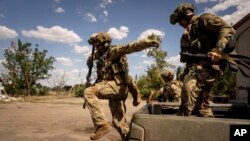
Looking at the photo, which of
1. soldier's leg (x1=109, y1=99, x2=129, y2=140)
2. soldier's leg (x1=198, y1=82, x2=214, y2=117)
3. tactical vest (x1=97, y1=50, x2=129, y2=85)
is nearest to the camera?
soldier's leg (x1=198, y1=82, x2=214, y2=117)

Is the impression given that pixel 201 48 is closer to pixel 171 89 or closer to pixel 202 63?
pixel 202 63

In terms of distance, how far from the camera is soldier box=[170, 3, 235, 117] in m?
3.27

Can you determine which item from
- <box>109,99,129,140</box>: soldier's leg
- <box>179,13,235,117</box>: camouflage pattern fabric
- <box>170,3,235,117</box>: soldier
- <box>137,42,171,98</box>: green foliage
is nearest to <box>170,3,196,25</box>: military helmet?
<box>170,3,235,117</box>: soldier

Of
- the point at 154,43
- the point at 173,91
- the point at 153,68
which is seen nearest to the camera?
the point at 154,43

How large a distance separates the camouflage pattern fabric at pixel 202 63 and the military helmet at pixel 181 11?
0.14 meters

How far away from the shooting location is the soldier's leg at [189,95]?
3258 mm

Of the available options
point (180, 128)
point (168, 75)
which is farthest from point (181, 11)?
point (168, 75)

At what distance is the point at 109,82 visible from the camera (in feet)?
15.8

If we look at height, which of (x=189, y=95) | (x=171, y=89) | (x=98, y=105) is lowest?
(x=98, y=105)

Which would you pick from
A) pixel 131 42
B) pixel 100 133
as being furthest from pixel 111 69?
pixel 100 133

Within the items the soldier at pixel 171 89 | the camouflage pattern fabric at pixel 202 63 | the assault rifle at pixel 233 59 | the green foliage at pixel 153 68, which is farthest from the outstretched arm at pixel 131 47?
the green foliage at pixel 153 68

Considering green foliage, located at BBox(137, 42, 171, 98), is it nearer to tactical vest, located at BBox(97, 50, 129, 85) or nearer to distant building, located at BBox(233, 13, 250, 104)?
distant building, located at BBox(233, 13, 250, 104)

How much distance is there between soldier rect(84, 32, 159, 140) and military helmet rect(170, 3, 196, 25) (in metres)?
0.73

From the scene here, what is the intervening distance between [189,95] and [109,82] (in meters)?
1.82
